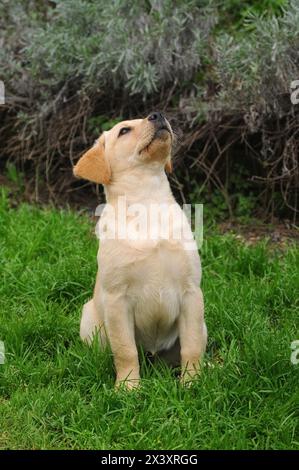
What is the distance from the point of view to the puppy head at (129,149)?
→ 3744 millimetres

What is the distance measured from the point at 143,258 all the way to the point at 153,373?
591 mm

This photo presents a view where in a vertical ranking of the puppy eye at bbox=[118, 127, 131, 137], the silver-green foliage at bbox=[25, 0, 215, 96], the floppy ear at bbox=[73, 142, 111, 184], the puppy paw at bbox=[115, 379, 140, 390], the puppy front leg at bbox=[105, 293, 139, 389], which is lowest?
the puppy paw at bbox=[115, 379, 140, 390]

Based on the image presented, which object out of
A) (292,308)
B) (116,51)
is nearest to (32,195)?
(116,51)

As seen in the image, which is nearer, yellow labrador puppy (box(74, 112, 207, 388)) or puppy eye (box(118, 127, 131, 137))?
yellow labrador puppy (box(74, 112, 207, 388))

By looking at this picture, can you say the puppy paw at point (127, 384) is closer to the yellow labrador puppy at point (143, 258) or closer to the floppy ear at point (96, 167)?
the yellow labrador puppy at point (143, 258)

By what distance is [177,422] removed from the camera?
3.33 meters

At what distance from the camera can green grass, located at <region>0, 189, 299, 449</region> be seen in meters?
3.31

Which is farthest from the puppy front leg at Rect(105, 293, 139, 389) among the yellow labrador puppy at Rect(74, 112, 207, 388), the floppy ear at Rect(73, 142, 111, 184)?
the floppy ear at Rect(73, 142, 111, 184)

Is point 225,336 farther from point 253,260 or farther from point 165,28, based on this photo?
point 165,28

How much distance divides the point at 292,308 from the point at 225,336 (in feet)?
1.97

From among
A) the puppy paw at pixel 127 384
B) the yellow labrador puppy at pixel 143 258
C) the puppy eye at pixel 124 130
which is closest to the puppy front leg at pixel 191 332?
the yellow labrador puppy at pixel 143 258

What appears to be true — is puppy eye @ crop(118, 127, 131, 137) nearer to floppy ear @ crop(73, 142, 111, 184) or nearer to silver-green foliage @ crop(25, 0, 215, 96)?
floppy ear @ crop(73, 142, 111, 184)

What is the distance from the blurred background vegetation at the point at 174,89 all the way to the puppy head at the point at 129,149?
1.75 metres

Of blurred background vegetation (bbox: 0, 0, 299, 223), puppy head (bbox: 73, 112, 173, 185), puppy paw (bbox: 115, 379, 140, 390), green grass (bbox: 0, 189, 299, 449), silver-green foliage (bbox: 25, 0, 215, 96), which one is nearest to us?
green grass (bbox: 0, 189, 299, 449)
